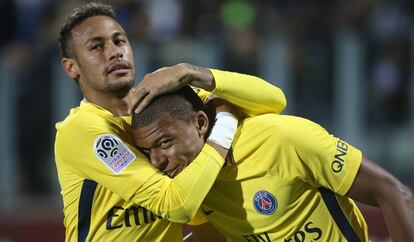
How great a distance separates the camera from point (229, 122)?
192 inches

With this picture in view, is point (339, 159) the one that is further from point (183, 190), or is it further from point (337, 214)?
point (183, 190)

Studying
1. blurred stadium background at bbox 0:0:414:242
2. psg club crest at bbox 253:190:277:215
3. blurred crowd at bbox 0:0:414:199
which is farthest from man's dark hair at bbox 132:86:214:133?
blurred crowd at bbox 0:0:414:199

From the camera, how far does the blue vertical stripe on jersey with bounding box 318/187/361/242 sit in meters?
4.86

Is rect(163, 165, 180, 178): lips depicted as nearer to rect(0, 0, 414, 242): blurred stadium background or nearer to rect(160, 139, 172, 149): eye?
rect(160, 139, 172, 149): eye

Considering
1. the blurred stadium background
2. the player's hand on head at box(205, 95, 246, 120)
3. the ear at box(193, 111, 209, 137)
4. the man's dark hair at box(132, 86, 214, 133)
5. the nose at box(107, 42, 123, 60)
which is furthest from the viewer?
the blurred stadium background

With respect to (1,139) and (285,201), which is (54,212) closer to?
(1,139)

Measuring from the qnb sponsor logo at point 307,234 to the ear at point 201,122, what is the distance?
27.4 inches

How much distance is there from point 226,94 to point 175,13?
563 cm

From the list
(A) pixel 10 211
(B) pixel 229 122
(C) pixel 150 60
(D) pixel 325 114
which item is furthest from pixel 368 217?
(B) pixel 229 122

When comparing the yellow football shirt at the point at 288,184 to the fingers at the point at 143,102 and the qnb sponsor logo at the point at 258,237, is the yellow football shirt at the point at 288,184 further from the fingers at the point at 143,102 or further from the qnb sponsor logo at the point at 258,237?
the fingers at the point at 143,102

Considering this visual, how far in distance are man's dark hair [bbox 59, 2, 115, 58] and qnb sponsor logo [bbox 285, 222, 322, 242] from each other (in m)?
1.60

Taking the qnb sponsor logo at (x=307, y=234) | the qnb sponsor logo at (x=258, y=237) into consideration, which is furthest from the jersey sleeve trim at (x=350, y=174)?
the qnb sponsor logo at (x=258, y=237)

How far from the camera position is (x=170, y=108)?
4773 mm

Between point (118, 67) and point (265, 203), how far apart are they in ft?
3.67
